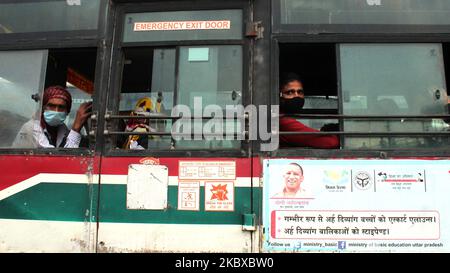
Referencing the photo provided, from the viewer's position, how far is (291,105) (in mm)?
2973

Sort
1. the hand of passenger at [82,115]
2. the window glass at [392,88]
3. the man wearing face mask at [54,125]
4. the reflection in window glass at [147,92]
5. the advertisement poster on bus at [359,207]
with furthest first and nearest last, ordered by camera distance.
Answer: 1. the hand of passenger at [82,115]
2. the man wearing face mask at [54,125]
3. the reflection in window glass at [147,92]
4. the window glass at [392,88]
5. the advertisement poster on bus at [359,207]

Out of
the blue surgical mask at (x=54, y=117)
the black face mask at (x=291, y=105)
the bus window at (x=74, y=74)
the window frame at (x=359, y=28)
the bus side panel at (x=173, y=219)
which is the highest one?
the window frame at (x=359, y=28)

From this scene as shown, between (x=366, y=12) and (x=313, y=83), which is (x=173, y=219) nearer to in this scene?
(x=313, y=83)

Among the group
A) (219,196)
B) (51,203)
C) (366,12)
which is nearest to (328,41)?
(366,12)

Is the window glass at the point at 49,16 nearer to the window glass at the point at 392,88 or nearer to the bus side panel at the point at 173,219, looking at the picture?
the bus side panel at the point at 173,219

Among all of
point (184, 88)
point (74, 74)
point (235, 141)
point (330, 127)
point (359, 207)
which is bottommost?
point (359, 207)

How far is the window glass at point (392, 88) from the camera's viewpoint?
2.72 m

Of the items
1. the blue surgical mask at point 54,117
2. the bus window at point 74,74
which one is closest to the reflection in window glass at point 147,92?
the bus window at point 74,74

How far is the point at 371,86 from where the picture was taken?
109 inches

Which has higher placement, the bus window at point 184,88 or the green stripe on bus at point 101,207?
the bus window at point 184,88

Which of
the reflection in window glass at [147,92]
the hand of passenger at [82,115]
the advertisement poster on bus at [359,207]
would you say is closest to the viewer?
the advertisement poster on bus at [359,207]

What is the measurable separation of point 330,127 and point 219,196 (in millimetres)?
911

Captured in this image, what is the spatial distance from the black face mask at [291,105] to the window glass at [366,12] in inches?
21.6

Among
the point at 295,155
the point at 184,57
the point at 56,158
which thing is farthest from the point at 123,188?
the point at 295,155
